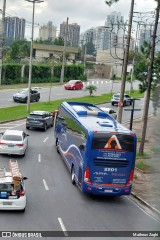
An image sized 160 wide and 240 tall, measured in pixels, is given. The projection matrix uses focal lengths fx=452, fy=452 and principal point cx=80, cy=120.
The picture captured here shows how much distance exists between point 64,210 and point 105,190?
8.15 ft

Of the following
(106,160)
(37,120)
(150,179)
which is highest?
(106,160)

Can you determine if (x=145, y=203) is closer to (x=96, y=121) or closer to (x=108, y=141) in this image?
(x=108, y=141)

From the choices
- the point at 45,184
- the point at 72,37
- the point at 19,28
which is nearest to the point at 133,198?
the point at 45,184

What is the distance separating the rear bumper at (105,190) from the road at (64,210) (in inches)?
19.9

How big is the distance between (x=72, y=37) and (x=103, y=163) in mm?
177590

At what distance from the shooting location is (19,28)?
177625mm

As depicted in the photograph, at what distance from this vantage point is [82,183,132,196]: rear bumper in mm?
19891

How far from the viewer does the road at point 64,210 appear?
54.0ft

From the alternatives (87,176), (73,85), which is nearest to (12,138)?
(87,176)

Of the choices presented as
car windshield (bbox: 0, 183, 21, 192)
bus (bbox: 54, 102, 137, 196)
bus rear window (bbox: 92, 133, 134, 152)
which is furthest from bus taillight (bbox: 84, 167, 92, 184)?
car windshield (bbox: 0, 183, 21, 192)

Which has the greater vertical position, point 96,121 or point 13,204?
point 96,121

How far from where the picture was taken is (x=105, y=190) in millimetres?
19969

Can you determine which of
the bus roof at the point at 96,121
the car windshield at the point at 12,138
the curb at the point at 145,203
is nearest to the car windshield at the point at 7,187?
the bus roof at the point at 96,121

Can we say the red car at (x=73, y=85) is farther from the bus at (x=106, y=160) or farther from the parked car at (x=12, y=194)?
the parked car at (x=12, y=194)
